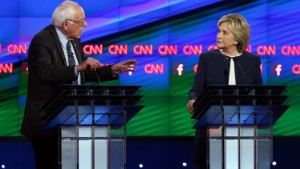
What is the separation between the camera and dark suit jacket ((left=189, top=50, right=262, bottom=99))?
590 centimetres

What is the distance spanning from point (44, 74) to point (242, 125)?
3.91 feet

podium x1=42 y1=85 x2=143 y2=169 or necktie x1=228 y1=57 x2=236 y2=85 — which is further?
necktie x1=228 y1=57 x2=236 y2=85

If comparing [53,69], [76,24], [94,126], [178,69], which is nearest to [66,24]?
[76,24]

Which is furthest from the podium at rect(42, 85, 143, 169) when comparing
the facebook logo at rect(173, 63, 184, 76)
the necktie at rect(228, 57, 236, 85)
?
the facebook logo at rect(173, 63, 184, 76)

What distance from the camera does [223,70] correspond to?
233 inches

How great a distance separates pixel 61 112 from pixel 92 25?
3.70 m

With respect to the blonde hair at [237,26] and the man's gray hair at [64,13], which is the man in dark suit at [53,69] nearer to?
the man's gray hair at [64,13]

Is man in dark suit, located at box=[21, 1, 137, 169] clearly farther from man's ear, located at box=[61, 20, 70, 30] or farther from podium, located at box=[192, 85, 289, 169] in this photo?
podium, located at box=[192, 85, 289, 169]

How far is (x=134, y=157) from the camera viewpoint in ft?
29.1

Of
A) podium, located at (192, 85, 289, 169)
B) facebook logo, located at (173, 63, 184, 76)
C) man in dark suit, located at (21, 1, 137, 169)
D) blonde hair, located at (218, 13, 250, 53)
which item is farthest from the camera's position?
facebook logo, located at (173, 63, 184, 76)

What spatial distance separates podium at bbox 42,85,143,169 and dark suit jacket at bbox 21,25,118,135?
36 cm

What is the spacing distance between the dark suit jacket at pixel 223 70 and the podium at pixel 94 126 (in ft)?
2.68

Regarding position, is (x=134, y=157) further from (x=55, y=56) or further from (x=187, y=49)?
(x=55, y=56)

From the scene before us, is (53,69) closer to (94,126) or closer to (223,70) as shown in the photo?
(94,126)
